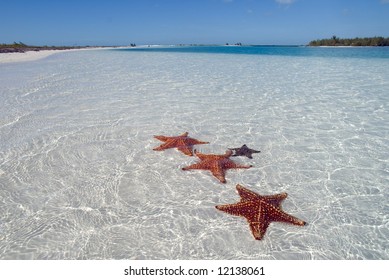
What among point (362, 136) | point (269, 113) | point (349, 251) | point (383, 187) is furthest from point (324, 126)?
point (349, 251)

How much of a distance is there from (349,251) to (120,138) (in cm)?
577

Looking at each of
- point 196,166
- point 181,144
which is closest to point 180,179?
point 196,166

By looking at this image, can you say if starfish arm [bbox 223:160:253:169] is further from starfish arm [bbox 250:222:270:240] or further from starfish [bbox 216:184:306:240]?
starfish arm [bbox 250:222:270:240]

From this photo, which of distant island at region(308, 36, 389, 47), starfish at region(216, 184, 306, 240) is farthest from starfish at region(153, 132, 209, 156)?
distant island at region(308, 36, 389, 47)

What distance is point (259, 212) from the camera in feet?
13.3

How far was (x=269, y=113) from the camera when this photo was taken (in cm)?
966

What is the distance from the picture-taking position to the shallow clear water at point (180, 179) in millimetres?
3863

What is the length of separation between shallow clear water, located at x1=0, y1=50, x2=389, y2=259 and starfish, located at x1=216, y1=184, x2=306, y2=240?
140 mm

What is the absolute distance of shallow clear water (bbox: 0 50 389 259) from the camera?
3.86m

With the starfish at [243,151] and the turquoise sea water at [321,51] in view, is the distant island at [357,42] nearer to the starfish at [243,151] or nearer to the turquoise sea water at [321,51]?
the turquoise sea water at [321,51]

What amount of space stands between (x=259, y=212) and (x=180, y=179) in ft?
6.18

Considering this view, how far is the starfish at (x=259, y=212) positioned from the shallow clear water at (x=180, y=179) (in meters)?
0.14

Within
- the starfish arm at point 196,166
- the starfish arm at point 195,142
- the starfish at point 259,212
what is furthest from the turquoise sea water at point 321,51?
the starfish at point 259,212

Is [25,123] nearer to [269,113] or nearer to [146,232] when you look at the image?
[146,232]
